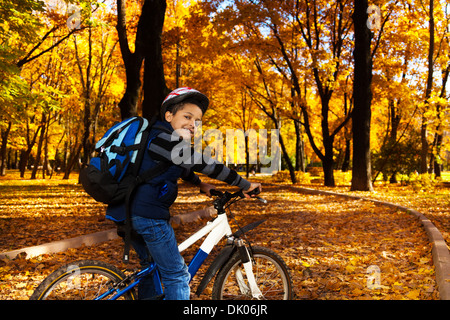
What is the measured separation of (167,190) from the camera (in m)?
2.46

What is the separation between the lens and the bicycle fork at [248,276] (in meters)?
2.94

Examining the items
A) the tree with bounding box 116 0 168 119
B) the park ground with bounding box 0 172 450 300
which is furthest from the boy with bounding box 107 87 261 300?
the tree with bounding box 116 0 168 119

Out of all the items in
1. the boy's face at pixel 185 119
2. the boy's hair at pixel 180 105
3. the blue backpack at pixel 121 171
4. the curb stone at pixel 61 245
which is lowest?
the curb stone at pixel 61 245

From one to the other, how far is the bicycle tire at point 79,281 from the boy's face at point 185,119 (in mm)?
1035

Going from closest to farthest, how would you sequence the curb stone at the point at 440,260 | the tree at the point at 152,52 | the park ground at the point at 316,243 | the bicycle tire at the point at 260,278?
the bicycle tire at the point at 260,278
the curb stone at the point at 440,260
the park ground at the point at 316,243
the tree at the point at 152,52

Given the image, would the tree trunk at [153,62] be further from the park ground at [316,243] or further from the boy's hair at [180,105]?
the boy's hair at [180,105]

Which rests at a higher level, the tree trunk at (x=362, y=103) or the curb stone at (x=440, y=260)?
the tree trunk at (x=362, y=103)

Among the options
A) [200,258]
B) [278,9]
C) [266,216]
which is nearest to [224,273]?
[200,258]

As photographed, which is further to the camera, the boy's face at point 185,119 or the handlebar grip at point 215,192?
the handlebar grip at point 215,192

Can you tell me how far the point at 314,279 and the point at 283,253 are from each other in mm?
1237

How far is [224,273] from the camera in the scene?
9.53 feet

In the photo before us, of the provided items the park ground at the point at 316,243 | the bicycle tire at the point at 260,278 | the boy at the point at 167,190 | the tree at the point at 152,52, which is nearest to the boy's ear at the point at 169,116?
the boy at the point at 167,190
